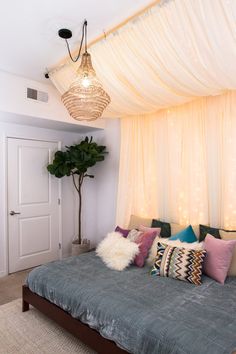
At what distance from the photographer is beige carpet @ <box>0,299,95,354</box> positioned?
80.0 inches

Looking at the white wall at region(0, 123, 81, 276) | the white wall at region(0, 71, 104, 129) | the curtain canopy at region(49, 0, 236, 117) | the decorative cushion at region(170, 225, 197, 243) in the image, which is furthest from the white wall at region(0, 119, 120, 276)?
the decorative cushion at region(170, 225, 197, 243)

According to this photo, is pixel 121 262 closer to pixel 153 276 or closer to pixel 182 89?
pixel 153 276

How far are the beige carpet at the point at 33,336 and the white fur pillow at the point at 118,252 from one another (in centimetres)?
74

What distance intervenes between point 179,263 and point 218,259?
36cm

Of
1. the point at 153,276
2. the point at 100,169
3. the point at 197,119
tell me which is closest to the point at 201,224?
the point at 153,276

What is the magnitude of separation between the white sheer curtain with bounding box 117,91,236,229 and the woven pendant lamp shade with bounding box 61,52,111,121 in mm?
1342

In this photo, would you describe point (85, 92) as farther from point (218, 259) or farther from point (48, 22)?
point (218, 259)

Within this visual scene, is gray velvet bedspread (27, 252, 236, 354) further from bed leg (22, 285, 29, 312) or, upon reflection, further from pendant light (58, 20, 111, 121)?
pendant light (58, 20, 111, 121)

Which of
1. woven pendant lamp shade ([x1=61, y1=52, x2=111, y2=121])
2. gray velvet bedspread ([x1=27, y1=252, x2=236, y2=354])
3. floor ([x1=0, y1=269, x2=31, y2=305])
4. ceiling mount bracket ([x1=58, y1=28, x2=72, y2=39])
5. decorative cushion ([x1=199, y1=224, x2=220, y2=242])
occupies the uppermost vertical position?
ceiling mount bracket ([x1=58, y1=28, x2=72, y2=39])

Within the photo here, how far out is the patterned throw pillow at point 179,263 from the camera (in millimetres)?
2262

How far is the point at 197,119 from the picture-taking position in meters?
3.00

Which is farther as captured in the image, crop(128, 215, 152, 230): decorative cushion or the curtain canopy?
crop(128, 215, 152, 230): decorative cushion

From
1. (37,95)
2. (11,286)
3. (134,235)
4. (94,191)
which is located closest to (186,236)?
(134,235)

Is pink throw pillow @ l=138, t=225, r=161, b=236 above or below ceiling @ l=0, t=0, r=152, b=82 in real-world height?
below
